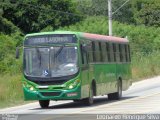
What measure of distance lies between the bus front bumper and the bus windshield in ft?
1.98

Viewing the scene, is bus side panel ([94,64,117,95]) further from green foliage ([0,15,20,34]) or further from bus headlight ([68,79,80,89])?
green foliage ([0,15,20,34])

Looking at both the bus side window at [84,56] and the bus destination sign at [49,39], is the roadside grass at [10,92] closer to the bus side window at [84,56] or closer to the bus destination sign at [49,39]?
the bus destination sign at [49,39]

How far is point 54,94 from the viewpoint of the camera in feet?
76.0

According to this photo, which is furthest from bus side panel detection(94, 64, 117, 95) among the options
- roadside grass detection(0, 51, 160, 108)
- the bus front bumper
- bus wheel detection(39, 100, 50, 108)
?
roadside grass detection(0, 51, 160, 108)

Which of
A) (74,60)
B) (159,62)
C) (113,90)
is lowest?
(159,62)

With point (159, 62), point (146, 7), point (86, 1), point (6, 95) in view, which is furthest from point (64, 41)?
point (86, 1)

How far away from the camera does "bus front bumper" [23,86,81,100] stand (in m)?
23.0

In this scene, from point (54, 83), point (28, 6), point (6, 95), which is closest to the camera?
point (54, 83)

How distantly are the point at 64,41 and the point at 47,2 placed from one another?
46606 mm

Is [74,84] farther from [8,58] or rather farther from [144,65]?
[144,65]

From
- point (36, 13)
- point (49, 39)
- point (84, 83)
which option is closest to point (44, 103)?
point (84, 83)

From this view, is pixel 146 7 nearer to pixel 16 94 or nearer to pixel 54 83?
pixel 16 94

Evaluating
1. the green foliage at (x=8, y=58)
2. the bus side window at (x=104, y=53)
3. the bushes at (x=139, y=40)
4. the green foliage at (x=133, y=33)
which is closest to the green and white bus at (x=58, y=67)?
the bus side window at (x=104, y=53)

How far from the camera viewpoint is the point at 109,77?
27453 millimetres
